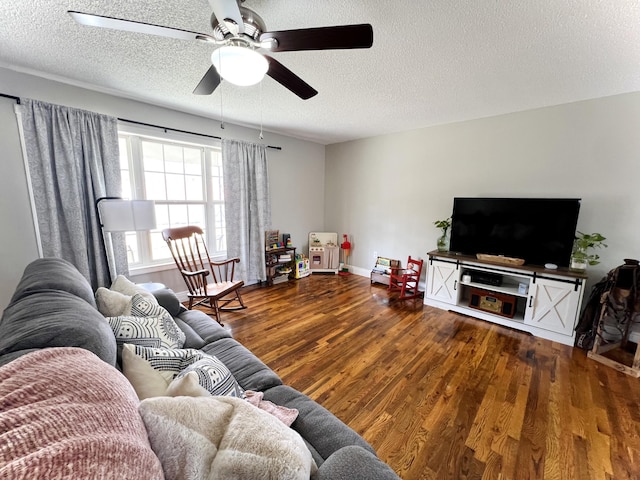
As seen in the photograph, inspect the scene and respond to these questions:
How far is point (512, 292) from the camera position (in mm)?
2879

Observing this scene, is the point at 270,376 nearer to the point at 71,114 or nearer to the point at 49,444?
the point at 49,444

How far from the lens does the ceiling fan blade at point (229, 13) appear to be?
108cm

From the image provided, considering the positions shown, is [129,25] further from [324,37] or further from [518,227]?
[518,227]

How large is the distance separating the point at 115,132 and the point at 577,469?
14.5ft

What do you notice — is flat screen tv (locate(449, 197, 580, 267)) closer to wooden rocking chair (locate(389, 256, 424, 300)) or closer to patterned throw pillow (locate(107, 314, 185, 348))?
wooden rocking chair (locate(389, 256, 424, 300))

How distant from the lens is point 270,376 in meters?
1.35

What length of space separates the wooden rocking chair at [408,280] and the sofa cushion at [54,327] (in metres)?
3.34

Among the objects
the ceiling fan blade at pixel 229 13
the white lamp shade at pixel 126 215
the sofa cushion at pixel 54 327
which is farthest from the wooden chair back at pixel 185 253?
the ceiling fan blade at pixel 229 13

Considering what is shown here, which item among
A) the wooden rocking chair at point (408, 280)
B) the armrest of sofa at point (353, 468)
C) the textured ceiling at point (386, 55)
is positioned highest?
the textured ceiling at point (386, 55)

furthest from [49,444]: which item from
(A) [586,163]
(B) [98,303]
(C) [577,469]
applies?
(A) [586,163]

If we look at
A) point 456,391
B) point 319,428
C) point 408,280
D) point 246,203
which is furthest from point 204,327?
point 408,280

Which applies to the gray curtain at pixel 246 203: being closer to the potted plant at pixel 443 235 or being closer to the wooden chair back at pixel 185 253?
the wooden chair back at pixel 185 253

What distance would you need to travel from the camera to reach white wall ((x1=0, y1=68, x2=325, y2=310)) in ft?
7.47

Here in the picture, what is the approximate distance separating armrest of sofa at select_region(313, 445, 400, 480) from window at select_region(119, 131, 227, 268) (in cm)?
330
